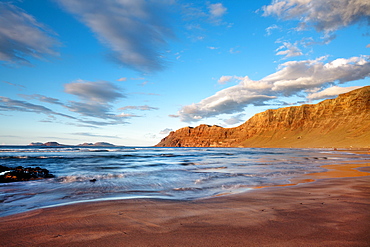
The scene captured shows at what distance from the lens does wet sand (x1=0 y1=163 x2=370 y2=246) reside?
2.98 meters

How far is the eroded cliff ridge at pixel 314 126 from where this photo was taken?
113 m

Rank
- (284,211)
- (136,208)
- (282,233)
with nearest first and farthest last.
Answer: (282,233) < (284,211) < (136,208)

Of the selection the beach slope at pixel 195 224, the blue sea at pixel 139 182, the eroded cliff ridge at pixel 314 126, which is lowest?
the blue sea at pixel 139 182

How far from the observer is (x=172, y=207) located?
16.2 ft

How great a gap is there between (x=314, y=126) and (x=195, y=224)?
16393 centimetres

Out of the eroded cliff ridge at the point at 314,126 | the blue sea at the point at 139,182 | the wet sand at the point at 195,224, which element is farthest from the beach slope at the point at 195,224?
the eroded cliff ridge at the point at 314,126

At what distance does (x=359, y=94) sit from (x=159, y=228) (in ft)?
540

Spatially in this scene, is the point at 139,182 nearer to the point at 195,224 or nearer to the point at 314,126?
the point at 195,224

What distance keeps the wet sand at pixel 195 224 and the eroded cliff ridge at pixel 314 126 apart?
113 metres

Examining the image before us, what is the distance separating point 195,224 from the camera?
366 cm

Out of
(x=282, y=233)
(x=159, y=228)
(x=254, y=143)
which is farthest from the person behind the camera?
(x=254, y=143)

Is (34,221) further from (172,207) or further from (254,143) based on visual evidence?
(254,143)

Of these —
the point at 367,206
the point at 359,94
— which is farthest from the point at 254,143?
the point at 367,206

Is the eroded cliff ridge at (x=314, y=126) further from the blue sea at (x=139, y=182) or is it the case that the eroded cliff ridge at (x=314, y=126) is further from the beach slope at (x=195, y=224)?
the beach slope at (x=195, y=224)
